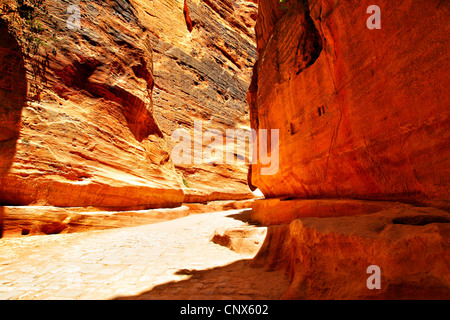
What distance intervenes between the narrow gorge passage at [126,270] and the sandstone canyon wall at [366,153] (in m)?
0.59

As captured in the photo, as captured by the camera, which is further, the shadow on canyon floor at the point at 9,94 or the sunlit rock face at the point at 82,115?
the sunlit rock face at the point at 82,115

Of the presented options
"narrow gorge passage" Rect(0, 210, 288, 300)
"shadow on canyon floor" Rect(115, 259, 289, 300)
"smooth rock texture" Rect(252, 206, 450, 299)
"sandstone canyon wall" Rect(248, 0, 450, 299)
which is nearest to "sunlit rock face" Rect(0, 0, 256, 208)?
"narrow gorge passage" Rect(0, 210, 288, 300)

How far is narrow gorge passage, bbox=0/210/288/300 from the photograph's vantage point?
2566 mm

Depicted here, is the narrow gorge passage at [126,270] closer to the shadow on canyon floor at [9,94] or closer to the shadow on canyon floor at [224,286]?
the shadow on canyon floor at [224,286]

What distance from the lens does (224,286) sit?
2.79 meters

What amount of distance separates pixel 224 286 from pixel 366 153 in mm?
2981

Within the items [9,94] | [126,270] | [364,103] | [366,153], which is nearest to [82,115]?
[9,94]

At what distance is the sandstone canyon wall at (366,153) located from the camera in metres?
1.77

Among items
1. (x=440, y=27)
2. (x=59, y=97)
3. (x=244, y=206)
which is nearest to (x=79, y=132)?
(x=59, y=97)

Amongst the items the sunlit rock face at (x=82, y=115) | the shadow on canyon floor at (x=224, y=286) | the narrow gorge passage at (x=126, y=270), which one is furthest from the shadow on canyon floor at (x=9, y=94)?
the shadow on canyon floor at (x=224, y=286)

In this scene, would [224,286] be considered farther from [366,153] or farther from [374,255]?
[366,153]

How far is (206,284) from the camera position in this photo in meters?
2.87

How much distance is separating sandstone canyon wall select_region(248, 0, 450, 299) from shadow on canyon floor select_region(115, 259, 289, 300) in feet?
0.85
